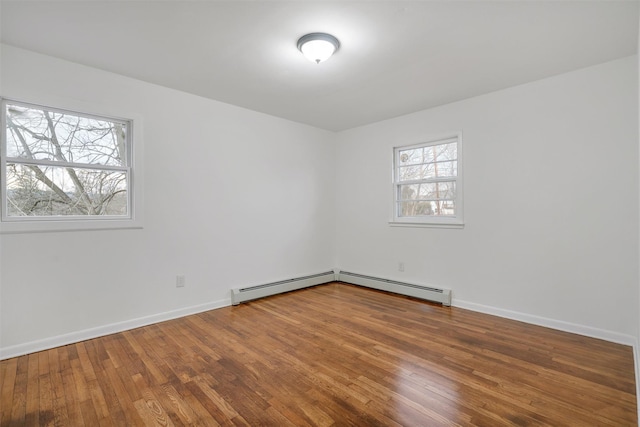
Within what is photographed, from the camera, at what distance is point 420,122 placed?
4172mm

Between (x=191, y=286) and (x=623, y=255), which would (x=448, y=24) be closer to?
(x=623, y=255)

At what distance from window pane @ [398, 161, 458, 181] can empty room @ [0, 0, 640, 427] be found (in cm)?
4

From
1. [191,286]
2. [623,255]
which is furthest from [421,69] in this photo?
[191,286]

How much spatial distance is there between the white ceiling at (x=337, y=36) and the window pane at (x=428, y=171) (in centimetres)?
93

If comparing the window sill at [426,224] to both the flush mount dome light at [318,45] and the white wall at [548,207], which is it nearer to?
the white wall at [548,207]

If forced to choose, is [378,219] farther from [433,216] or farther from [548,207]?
[548,207]

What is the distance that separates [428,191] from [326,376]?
2.91 m

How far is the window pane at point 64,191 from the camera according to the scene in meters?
2.62

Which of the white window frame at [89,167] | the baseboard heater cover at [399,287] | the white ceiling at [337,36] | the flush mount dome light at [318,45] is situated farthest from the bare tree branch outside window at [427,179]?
the white window frame at [89,167]

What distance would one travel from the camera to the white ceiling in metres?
2.05

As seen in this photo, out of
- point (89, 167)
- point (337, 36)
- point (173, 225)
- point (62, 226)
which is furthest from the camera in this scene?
point (173, 225)

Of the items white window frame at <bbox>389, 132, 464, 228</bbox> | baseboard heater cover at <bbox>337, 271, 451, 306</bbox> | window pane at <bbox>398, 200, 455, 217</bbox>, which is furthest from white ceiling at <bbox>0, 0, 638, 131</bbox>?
baseboard heater cover at <bbox>337, 271, 451, 306</bbox>

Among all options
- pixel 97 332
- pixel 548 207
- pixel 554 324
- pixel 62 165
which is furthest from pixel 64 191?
pixel 554 324

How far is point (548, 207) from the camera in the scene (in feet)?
10.2
